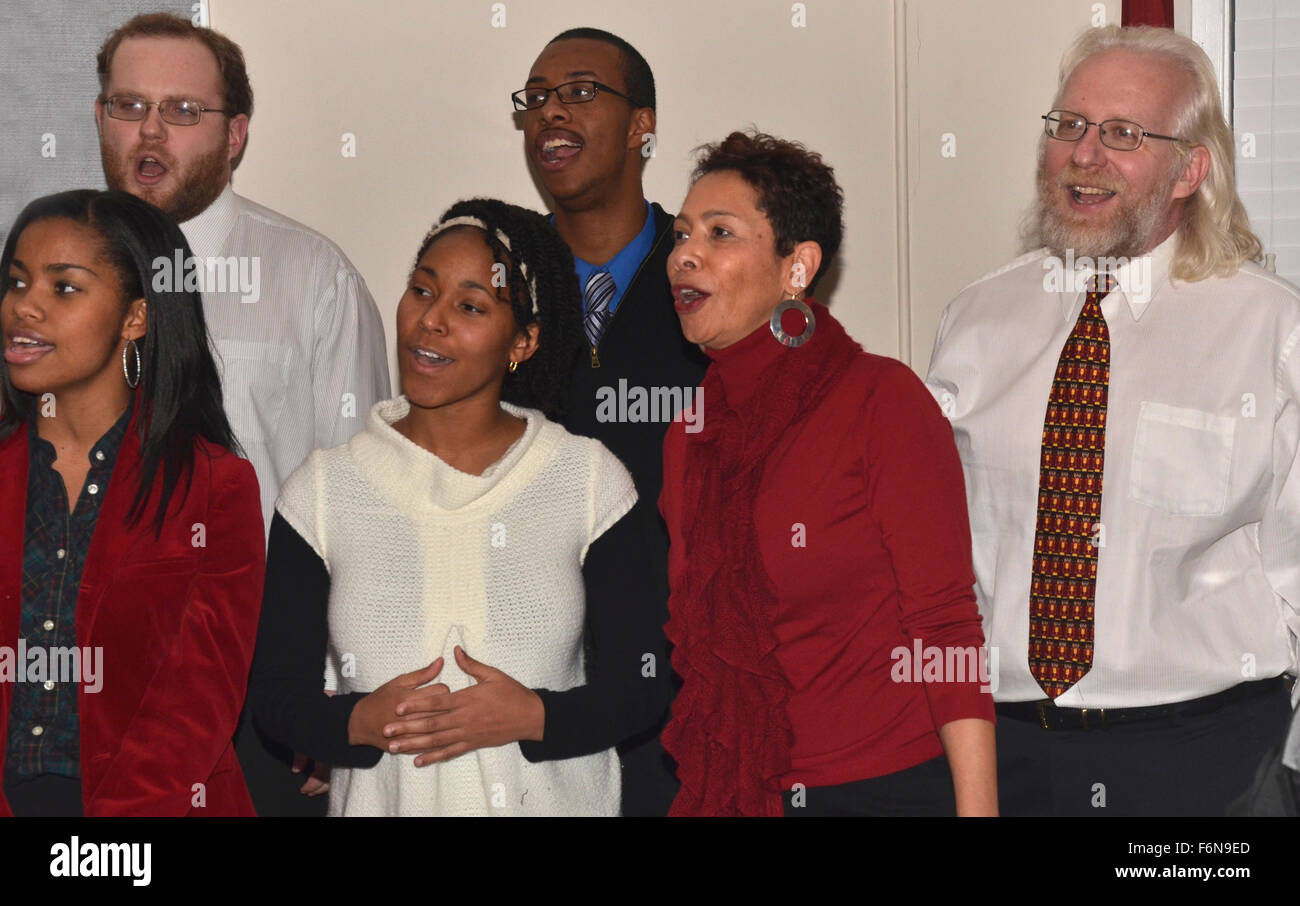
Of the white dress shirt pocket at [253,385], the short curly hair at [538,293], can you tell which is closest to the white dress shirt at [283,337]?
the white dress shirt pocket at [253,385]

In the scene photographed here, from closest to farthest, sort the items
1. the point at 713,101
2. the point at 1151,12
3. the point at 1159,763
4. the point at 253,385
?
the point at 1159,763 → the point at 253,385 → the point at 1151,12 → the point at 713,101

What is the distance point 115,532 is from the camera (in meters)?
2.42

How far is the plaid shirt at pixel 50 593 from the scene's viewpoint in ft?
7.64

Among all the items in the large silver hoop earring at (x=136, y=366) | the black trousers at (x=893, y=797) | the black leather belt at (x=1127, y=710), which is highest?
the large silver hoop earring at (x=136, y=366)

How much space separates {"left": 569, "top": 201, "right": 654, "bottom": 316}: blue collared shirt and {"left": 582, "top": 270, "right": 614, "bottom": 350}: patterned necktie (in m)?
0.01

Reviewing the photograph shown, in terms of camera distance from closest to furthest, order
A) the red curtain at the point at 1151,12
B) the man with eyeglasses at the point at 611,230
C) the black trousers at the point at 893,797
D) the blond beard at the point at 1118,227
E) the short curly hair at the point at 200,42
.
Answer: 1. the black trousers at the point at 893,797
2. the blond beard at the point at 1118,227
3. the man with eyeglasses at the point at 611,230
4. the short curly hair at the point at 200,42
5. the red curtain at the point at 1151,12

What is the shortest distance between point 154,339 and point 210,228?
3.23ft

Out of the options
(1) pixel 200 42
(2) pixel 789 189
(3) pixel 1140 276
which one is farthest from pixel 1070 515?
(1) pixel 200 42

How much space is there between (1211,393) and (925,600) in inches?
29.8

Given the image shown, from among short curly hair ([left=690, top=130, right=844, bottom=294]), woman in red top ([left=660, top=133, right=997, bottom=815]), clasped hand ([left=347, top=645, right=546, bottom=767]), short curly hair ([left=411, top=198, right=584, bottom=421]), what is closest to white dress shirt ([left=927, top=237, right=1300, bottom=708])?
woman in red top ([left=660, top=133, right=997, bottom=815])

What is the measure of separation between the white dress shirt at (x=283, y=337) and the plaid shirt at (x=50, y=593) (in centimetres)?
75

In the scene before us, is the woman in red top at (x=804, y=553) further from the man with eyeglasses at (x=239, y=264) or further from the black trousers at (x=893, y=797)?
the man with eyeglasses at (x=239, y=264)

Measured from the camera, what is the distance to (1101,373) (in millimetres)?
2682

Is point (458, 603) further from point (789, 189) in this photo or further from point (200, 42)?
point (200, 42)
